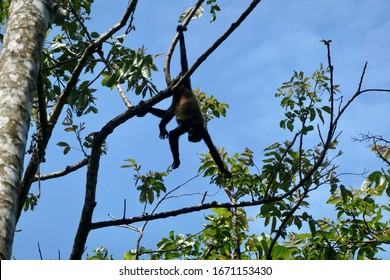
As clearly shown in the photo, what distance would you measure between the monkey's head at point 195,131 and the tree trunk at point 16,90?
A: 245 inches

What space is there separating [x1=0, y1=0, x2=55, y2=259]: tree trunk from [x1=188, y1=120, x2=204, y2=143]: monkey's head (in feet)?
20.5

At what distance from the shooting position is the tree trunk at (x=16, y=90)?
2.96 m

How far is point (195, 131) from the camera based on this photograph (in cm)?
1026

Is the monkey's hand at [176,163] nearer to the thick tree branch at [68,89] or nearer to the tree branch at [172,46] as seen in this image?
the tree branch at [172,46]

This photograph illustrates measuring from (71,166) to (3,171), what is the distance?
376 centimetres

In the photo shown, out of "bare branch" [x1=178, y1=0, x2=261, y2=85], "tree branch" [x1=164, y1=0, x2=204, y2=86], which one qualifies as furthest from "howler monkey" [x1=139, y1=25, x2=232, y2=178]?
"bare branch" [x1=178, y1=0, x2=261, y2=85]

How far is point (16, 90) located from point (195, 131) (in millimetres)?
6926

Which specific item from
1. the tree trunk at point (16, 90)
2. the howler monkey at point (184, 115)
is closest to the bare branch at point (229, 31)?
the tree trunk at point (16, 90)

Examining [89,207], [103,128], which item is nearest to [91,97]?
[103,128]

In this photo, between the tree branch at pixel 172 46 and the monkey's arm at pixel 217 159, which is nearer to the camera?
the tree branch at pixel 172 46

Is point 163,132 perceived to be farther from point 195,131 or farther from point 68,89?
point 68,89

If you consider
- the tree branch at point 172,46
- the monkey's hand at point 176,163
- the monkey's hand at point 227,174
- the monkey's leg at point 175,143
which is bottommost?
the monkey's hand at point 227,174

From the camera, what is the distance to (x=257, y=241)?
8102 mm
